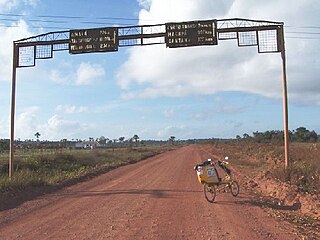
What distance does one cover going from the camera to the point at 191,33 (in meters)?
17.7

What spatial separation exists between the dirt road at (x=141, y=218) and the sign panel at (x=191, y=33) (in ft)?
23.8

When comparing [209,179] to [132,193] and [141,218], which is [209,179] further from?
[132,193]

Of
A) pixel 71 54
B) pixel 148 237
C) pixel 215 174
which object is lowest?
pixel 148 237

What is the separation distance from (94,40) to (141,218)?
11268 mm

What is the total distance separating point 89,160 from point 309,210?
30022mm

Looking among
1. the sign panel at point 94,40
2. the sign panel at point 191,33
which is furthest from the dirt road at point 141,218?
the sign panel at point 94,40

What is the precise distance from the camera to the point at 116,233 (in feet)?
25.8

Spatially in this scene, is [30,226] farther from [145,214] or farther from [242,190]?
[242,190]

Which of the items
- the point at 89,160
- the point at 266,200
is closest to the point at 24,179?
the point at 266,200

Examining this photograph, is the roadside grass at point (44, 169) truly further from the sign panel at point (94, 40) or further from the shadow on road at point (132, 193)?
the sign panel at point (94, 40)

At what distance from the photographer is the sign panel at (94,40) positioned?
18.3 m

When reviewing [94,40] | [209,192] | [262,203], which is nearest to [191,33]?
[94,40]

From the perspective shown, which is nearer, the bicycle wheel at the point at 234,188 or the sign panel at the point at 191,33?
the bicycle wheel at the point at 234,188

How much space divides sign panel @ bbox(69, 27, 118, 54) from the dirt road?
24.8 ft
